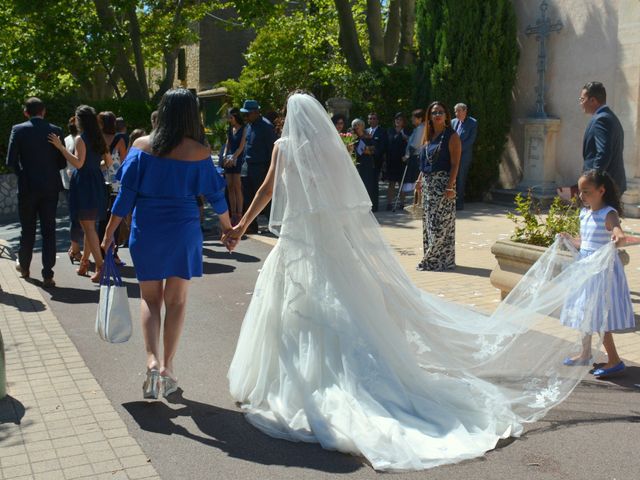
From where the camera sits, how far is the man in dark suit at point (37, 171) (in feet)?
29.2

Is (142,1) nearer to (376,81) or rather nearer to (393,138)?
(376,81)

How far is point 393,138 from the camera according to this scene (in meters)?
15.6

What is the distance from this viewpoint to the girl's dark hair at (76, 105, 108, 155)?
30.0 ft

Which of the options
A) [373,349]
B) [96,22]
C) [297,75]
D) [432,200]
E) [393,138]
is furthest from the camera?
[297,75]

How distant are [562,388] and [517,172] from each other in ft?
40.4

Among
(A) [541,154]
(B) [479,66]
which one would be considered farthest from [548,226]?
(B) [479,66]

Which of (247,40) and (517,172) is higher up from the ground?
(247,40)

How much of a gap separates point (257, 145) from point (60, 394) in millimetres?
7522

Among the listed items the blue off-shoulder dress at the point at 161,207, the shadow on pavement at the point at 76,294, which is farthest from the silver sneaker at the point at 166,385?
the shadow on pavement at the point at 76,294

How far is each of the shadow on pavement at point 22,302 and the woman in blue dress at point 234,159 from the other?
16.6 feet

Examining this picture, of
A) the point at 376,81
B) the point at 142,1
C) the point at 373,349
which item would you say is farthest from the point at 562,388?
the point at 142,1

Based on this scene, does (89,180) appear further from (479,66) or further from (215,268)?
(479,66)

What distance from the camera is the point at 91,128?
30.5 ft

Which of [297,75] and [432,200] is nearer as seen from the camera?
[432,200]
